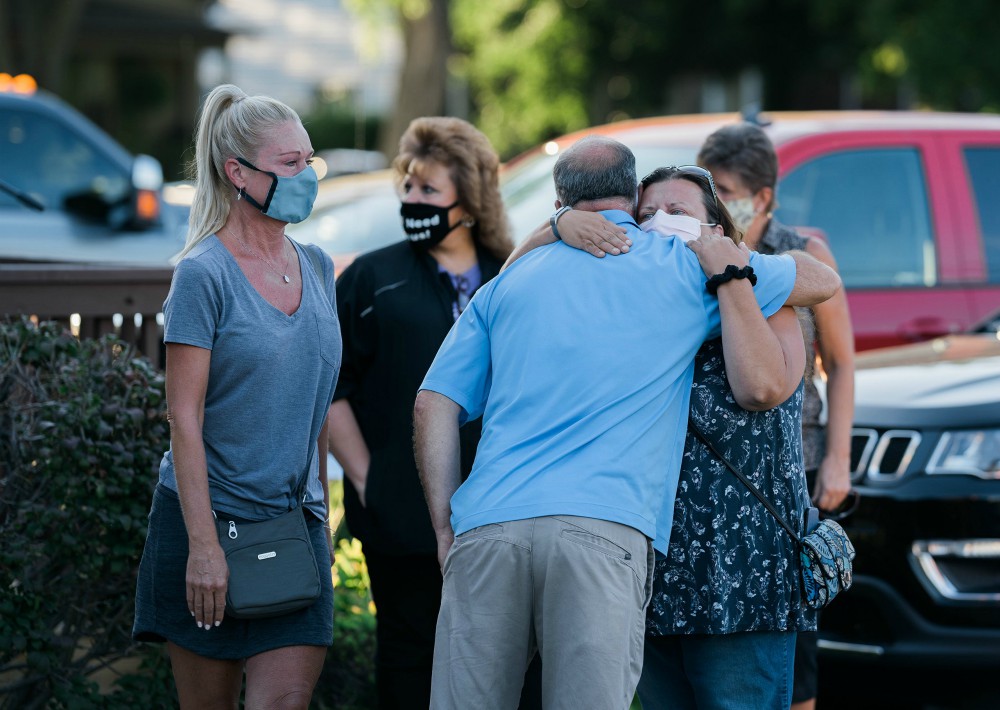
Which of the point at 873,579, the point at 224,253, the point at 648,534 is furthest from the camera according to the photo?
the point at 873,579

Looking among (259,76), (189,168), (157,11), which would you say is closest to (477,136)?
(189,168)

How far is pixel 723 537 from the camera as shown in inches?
122

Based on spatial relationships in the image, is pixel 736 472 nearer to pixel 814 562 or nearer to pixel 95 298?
pixel 814 562

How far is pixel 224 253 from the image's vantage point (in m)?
3.23

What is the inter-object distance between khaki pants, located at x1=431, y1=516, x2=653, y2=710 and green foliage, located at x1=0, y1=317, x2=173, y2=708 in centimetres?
139

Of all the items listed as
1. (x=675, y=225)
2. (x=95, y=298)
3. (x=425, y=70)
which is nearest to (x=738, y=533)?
(x=675, y=225)

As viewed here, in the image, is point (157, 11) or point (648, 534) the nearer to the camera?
point (648, 534)

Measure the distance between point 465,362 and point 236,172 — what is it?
71 cm

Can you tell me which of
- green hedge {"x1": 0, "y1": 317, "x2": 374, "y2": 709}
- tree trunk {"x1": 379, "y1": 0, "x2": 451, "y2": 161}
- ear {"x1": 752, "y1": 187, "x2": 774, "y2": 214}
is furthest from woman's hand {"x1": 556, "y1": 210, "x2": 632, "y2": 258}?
tree trunk {"x1": 379, "y1": 0, "x2": 451, "y2": 161}

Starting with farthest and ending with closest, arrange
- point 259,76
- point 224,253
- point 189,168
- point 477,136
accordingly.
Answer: point 259,76, point 477,136, point 189,168, point 224,253

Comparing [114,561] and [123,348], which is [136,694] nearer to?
[114,561]

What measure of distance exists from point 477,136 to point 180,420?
1.57 meters

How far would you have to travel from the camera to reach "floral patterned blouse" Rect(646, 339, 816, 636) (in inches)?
122

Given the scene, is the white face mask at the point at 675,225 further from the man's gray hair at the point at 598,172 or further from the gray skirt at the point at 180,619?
the gray skirt at the point at 180,619
